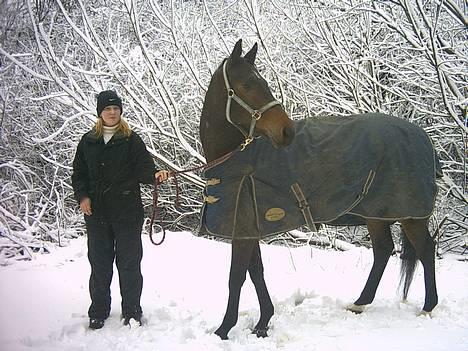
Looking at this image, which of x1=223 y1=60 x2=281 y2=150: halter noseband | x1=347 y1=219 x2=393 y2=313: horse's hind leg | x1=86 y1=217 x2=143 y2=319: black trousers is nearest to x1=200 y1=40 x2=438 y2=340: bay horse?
x1=223 y1=60 x2=281 y2=150: halter noseband

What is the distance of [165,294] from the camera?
3207 mm

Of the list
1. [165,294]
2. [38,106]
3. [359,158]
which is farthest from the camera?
[38,106]

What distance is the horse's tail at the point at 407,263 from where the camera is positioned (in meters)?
2.97

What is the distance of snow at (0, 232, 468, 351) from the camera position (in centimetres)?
208

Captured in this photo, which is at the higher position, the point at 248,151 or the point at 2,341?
the point at 248,151

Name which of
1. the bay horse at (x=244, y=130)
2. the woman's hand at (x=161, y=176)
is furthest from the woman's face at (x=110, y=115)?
the bay horse at (x=244, y=130)

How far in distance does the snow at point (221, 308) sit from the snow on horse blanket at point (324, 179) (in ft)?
1.82

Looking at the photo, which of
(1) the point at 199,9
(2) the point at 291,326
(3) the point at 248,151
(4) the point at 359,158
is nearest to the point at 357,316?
(2) the point at 291,326

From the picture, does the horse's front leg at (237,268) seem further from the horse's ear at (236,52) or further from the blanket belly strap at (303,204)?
the horse's ear at (236,52)

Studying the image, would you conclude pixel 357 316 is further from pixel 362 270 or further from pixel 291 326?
pixel 362 270

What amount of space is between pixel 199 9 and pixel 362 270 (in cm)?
379

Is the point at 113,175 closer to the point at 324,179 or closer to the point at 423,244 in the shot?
the point at 324,179

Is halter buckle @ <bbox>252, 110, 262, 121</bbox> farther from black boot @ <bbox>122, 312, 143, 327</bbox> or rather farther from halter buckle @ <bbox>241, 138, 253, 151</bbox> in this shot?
black boot @ <bbox>122, 312, 143, 327</bbox>

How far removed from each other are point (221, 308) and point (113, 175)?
3.62ft
